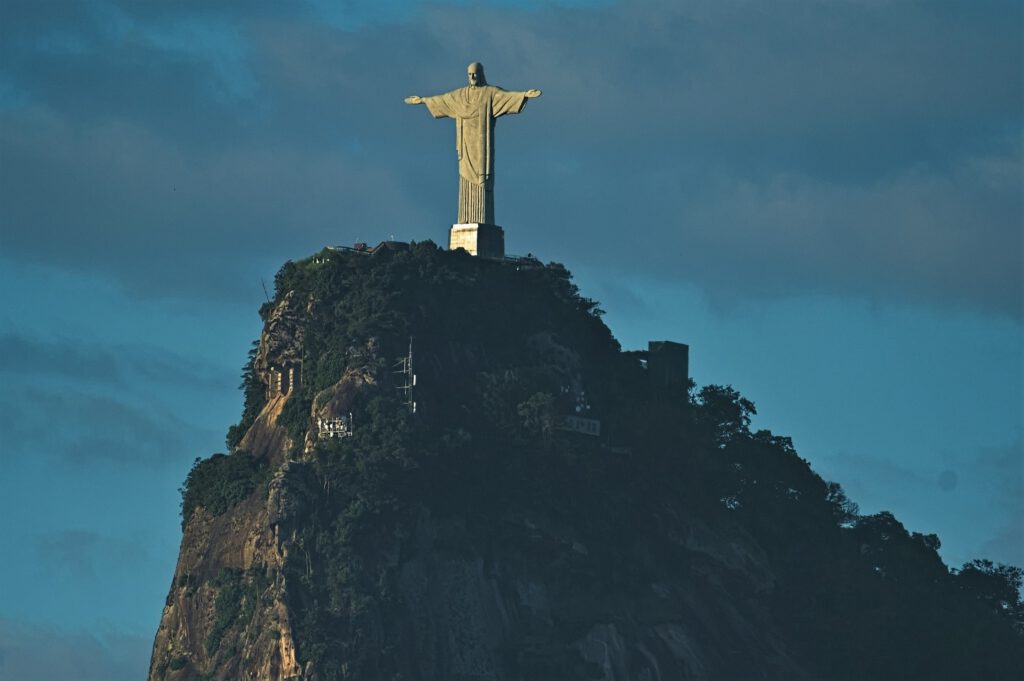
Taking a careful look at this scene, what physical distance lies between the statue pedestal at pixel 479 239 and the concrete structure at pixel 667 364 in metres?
10.4

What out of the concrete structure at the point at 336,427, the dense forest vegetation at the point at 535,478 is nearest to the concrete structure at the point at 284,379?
the dense forest vegetation at the point at 535,478

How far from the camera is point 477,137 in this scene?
6117 inches

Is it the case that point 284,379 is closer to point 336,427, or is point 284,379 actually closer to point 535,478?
point 336,427

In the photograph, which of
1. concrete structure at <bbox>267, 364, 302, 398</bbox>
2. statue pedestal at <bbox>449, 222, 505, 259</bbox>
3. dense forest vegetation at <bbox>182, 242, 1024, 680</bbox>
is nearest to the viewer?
dense forest vegetation at <bbox>182, 242, 1024, 680</bbox>

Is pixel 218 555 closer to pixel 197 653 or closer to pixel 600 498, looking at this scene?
pixel 197 653

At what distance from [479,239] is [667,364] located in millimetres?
12684

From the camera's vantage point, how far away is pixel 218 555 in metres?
149

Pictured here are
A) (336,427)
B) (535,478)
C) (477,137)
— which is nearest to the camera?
(336,427)

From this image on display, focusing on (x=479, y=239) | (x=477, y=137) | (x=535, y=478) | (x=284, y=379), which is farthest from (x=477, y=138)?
(x=535, y=478)

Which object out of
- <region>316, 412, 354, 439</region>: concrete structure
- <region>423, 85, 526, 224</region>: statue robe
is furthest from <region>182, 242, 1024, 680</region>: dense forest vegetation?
<region>423, 85, 526, 224</region>: statue robe

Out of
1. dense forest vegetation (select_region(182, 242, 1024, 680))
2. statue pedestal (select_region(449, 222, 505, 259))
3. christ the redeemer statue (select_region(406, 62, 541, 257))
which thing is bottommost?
dense forest vegetation (select_region(182, 242, 1024, 680))

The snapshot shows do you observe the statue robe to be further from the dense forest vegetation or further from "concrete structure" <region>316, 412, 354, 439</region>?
"concrete structure" <region>316, 412, 354, 439</region>

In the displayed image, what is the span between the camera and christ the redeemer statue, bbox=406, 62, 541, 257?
154500 mm

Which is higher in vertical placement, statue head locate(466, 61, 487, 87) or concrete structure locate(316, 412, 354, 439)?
statue head locate(466, 61, 487, 87)
